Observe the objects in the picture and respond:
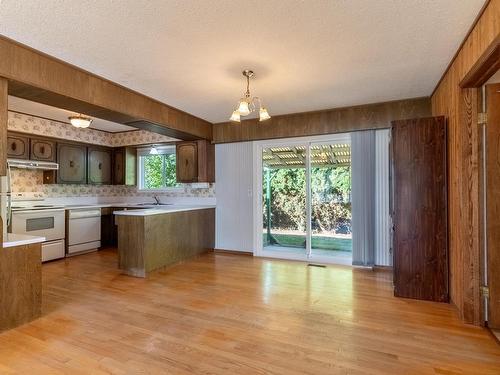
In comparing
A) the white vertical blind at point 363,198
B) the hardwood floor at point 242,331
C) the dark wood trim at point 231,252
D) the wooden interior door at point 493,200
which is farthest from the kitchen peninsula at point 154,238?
the wooden interior door at point 493,200

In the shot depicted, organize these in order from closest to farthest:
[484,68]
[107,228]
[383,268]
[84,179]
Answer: [484,68]
[383,268]
[84,179]
[107,228]

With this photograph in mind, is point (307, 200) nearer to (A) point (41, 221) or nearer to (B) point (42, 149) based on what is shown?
(A) point (41, 221)

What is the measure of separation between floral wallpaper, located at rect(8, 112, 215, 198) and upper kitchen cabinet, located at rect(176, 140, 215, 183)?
0.35 metres

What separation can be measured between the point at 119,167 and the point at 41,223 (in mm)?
2108

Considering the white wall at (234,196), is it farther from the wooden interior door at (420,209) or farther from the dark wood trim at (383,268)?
the wooden interior door at (420,209)

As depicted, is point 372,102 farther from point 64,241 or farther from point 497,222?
point 64,241

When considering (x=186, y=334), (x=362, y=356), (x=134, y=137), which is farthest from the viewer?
(x=134, y=137)

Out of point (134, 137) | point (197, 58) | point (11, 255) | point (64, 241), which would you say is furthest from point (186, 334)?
point (134, 137)

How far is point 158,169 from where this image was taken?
6.30 m

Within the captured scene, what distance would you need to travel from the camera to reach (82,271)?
4.22m

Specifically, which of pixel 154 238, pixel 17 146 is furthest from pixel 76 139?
pixel 154 238

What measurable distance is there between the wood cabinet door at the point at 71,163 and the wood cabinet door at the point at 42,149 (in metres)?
0.10

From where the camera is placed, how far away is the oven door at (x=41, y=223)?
4258 millimetres

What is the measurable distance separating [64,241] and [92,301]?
2.48 m
